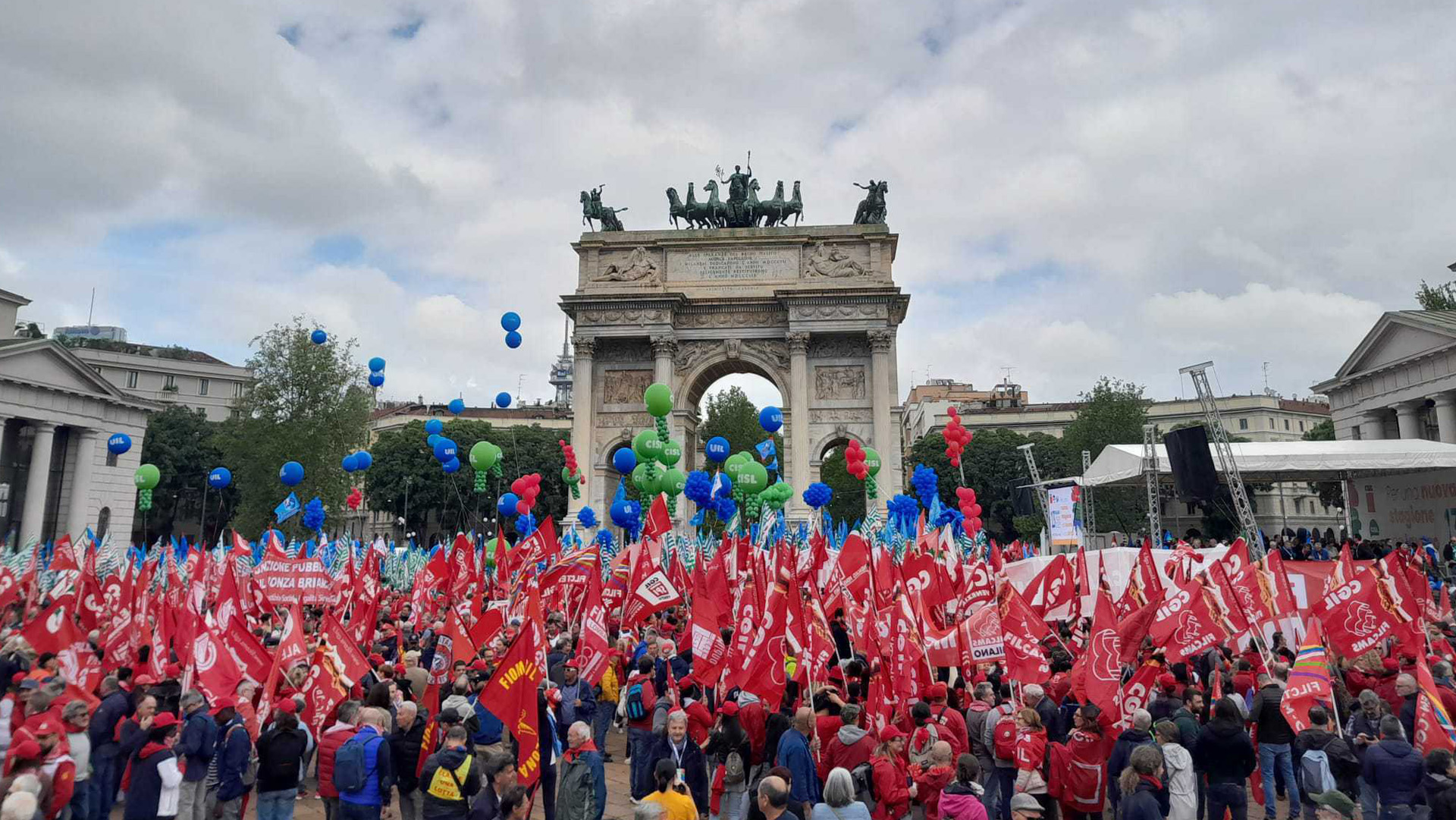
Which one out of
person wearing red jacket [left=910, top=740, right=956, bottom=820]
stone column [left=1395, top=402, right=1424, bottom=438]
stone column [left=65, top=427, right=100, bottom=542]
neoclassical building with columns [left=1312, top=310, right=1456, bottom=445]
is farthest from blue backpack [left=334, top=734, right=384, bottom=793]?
stone column [left=65, top=427, right=100, bottom=542]

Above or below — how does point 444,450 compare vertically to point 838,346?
below

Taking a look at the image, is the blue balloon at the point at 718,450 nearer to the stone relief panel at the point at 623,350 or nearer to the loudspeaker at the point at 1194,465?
the loudspeaker at the point at 1194,465

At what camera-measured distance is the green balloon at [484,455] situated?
2631 centimetres

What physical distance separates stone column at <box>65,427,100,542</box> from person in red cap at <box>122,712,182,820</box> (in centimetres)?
4051

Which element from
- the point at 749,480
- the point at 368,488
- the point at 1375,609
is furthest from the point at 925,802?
the point at 368,488

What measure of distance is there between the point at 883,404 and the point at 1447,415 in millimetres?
20286

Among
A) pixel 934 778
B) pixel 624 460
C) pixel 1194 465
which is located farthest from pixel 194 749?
pixel 624 460

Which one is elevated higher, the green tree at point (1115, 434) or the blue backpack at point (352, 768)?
the green tree at point (1115, 434)

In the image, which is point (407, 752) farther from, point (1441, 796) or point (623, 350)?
point (623, 350)

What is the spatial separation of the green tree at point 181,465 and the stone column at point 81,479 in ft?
45.5

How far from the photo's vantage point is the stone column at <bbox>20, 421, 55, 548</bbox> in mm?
37875

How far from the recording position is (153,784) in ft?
22.8

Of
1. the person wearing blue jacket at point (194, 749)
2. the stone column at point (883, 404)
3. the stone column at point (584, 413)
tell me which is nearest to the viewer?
the person wearing blue jacket at point (194, 749)

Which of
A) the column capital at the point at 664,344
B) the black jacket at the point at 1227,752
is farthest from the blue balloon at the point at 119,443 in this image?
the black jacket at the point at 1227,752
